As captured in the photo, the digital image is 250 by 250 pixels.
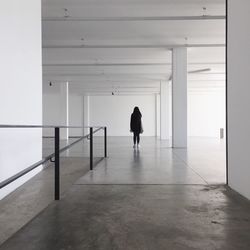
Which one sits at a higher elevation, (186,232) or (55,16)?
(55,16)

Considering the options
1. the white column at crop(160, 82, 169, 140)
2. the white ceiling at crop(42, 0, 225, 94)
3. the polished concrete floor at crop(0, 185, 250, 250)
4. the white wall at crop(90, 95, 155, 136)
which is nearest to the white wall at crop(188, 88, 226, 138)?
the white wall at crop(90, 95, 155, 136)

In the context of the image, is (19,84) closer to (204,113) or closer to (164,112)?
(164,112)

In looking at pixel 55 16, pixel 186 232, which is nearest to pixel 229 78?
pixel 186 232

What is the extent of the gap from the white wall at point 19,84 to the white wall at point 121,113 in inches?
649

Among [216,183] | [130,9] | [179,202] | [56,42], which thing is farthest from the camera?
[56,42]

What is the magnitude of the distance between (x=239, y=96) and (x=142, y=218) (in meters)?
1.89

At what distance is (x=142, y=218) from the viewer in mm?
2756

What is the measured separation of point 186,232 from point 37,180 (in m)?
3.46

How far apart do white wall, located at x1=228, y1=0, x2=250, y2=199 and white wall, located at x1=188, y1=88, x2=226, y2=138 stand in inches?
733

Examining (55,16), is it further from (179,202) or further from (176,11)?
(179,202)

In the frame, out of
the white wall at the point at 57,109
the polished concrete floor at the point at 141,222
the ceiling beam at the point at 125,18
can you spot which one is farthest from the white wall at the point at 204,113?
the polished concrete floor at the point at 141,222

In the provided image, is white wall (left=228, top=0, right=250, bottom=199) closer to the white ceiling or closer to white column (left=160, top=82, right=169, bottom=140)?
the white ceiling

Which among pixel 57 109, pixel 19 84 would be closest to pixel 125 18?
pixel 19 84

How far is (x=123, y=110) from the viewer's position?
22031mm
